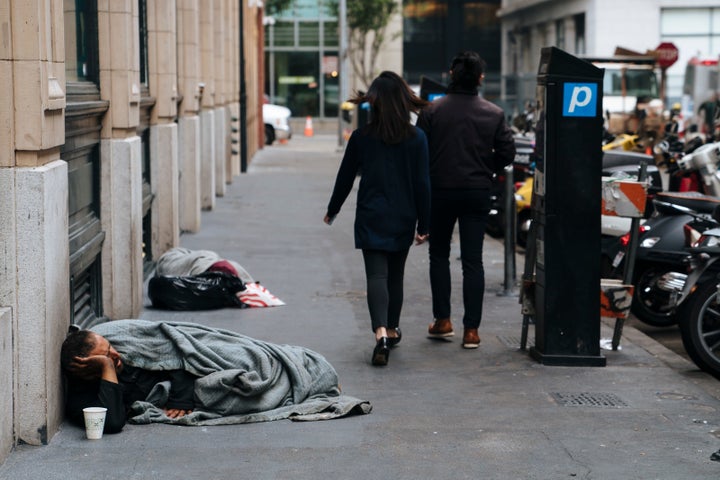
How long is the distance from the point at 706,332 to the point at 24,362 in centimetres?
455

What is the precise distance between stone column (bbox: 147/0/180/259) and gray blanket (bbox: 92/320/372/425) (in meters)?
5.18

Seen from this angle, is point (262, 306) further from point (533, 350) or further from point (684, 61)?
point (684, 61)

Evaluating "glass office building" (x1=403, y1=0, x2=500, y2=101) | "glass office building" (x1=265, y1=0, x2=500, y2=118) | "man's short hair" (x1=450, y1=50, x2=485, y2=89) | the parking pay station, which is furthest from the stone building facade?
"glass office building" (x1=403, y1=0, x2=500, y2=101)

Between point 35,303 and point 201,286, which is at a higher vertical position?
point 35,303

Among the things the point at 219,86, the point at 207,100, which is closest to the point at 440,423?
the point at 207,100

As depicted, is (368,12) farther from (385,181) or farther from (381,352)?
(381,352)

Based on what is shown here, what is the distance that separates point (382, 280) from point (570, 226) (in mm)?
1247

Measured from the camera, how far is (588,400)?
7.27 meters

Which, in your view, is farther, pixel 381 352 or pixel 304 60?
pixel 304 60

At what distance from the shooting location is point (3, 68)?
230 inches

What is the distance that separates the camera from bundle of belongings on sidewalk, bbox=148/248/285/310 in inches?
394

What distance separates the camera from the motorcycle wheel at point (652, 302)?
34.2 ft

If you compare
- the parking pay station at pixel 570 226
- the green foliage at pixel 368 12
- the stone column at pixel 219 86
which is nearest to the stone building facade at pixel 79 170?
the parking pay station at pixel 570 226

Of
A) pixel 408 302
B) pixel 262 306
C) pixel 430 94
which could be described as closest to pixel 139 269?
pixel 262 306
